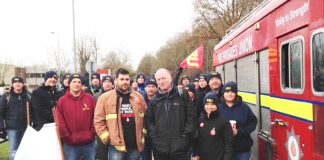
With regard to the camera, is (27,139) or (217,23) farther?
(217,23)

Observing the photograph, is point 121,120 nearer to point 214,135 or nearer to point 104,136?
point 104,136

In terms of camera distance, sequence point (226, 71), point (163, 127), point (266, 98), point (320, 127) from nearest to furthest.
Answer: point (320, 127) → point (163, 127) → point (266, 98) → point (226, 71)

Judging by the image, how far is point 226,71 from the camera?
29.7ft

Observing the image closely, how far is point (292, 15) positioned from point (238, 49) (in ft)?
10.4

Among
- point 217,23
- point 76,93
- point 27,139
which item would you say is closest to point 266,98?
point 76,93

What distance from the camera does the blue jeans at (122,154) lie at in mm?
4891

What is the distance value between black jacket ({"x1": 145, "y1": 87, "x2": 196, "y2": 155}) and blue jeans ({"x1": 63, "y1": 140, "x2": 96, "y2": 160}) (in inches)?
A: 56.0

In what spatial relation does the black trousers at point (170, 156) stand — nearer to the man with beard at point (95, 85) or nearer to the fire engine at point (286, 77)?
the fire engine at point (286, 77)

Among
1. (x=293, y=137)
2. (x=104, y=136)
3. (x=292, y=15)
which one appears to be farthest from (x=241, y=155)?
(x=292, y=15)

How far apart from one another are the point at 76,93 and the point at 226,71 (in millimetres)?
4536

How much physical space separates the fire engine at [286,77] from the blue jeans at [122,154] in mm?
1835

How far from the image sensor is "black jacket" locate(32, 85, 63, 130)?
633 centimetres

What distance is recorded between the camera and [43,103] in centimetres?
642

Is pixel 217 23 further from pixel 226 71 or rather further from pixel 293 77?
pixel 293 77
